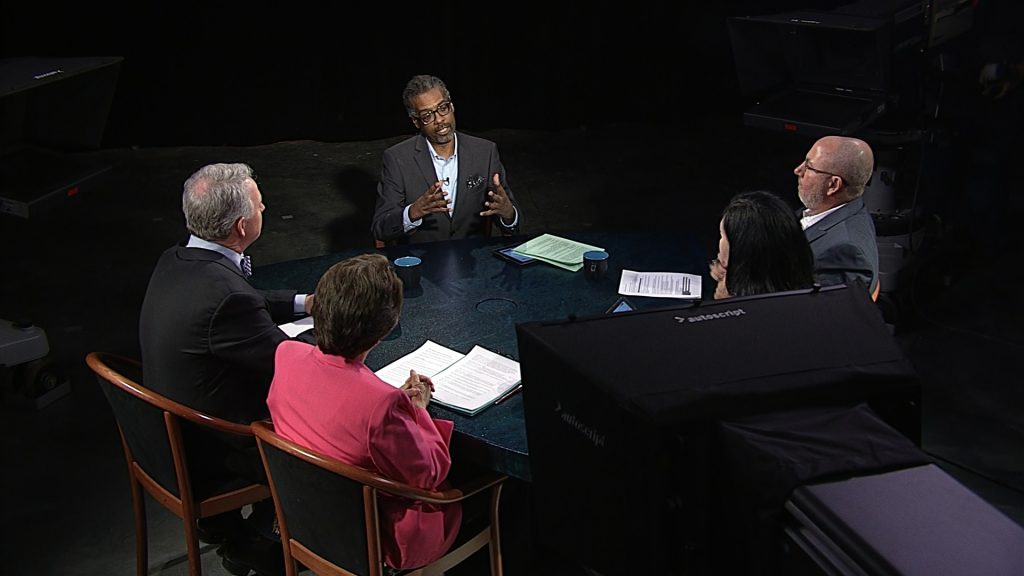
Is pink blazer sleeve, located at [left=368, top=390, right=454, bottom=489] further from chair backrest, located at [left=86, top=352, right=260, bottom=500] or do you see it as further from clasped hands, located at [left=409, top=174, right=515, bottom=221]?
clasped hands, located at [left=409, top=174, right=515, bottom=221]

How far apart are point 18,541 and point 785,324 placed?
9.67 ft

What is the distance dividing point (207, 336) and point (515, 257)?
4.05 feet

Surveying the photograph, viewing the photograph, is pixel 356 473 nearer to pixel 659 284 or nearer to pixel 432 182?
pixel 659 284

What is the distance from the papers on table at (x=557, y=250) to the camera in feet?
11.6

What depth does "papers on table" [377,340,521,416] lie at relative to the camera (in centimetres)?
269

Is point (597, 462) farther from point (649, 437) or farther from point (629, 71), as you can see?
point (629, 71)

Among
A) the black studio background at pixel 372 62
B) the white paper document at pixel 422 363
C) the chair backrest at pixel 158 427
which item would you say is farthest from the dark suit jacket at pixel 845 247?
the black studio background at pixel 372 62

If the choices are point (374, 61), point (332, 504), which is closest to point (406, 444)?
point (332, 504)

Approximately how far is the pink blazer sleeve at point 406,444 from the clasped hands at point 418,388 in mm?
139

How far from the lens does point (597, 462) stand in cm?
132

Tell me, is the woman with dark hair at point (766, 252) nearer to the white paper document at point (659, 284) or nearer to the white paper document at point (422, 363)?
the white paper document at point (659, 284)

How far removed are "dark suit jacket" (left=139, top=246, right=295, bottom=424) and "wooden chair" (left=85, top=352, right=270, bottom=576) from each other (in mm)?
104

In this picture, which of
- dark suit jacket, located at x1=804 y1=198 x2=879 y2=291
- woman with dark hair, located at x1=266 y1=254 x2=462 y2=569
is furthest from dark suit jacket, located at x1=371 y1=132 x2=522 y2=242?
woman with dark hair, located at x1=266 y1=254 x2=462 y2=569

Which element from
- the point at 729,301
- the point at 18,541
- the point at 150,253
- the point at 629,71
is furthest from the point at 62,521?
the point at 629,71
